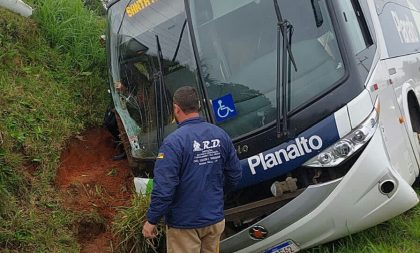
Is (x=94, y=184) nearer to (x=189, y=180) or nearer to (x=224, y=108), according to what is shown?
(x=224, y=108)

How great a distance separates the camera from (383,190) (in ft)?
13.6

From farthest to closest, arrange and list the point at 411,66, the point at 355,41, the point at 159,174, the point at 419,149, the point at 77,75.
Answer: the point at 77,75 < the point at 411,66 < the point at 419,149 < the point at 355,41 < the point at 159,174

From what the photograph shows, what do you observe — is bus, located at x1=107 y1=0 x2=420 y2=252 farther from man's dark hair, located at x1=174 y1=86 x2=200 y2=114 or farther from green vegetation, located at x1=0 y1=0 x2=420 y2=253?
man's dark hair, located at x1=174 y1=86 x2=200 y2=114

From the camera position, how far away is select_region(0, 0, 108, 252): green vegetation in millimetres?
4781

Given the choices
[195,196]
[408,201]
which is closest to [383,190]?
[408,201]

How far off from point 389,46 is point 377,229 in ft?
5.59

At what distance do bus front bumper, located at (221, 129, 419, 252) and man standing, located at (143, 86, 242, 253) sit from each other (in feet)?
2.43

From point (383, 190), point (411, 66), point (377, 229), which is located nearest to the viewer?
point (383, 190)

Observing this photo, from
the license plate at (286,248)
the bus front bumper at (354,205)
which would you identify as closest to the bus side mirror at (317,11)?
the bus front bumper at (354,205)

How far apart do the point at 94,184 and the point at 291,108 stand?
2445 mm

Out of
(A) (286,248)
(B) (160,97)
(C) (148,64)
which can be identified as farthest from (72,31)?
(A) (286,248)

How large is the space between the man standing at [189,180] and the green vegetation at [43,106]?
1485 millimetres

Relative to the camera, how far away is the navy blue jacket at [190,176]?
139 inches

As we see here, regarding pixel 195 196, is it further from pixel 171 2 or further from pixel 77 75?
pixel 77 75
